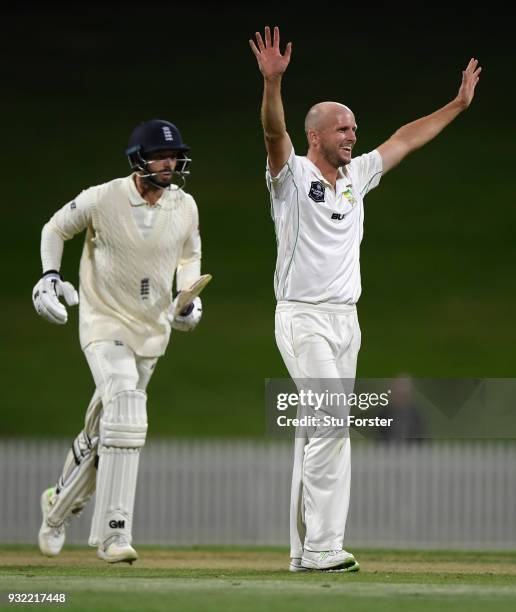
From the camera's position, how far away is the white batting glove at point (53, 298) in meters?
8.57

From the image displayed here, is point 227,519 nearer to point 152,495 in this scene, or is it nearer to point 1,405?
point 152,495

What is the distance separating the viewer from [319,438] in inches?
316

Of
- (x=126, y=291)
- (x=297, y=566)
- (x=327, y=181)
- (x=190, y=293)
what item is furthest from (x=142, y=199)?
(x=297, y=566)

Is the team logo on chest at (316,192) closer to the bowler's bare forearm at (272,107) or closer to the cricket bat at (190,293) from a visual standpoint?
the bowler's bare forearm at (272,107)

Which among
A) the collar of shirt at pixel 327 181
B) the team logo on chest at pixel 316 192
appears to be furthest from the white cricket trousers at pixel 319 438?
the collar of shirt at pixel 327 181

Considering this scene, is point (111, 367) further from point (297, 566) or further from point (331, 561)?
point (331, 561)

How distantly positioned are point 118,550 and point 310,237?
2247 mm

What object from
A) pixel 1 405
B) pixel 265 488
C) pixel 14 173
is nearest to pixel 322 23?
pixel 14 173

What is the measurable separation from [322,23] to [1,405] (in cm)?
1508

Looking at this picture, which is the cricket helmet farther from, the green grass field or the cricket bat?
the green grass field

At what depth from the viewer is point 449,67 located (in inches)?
1369

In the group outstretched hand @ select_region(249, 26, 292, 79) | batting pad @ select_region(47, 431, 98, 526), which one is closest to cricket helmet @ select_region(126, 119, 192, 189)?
outstretched hand @ select_region(249, 26, 292, 79)

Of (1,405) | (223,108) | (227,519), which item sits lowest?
(227,519)

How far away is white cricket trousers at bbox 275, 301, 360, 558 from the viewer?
798 centimetres
